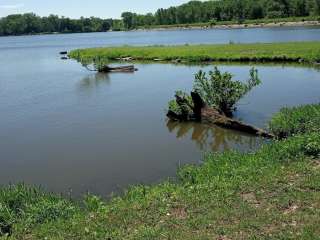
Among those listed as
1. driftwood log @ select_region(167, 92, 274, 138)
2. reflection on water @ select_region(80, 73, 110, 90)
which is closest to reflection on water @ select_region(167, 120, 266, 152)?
driftwood log @ select_region(167, 92, 274, 138)

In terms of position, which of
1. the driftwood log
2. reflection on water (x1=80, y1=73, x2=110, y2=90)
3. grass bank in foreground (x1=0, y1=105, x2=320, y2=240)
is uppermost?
grass bank in foreground (x1=0, y1=105, x2=320, y2=240)

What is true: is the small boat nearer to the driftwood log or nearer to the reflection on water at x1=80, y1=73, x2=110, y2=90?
the reflection on water at x1=80, y1=73, x2=110, y2=90

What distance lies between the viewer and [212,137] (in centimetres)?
2347

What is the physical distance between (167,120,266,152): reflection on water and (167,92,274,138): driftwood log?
27 cm

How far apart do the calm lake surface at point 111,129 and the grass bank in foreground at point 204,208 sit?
10.3ft

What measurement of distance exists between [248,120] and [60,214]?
15.6 metres

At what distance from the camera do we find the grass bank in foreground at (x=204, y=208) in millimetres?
10453

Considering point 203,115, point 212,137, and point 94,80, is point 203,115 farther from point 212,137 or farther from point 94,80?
point 94,80

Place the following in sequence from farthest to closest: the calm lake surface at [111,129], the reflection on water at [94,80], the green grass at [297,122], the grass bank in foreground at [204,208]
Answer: the reflection on water at [94,80]
the green grass at [297,122]
the calm lake surface at [111,129]
the grass bank in foreground at [204,208]

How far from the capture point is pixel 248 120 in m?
26.3

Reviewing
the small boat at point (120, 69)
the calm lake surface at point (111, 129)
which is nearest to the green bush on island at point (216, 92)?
the calm lake surface at point (111, 129)

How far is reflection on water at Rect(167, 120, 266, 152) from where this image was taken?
21.4 m

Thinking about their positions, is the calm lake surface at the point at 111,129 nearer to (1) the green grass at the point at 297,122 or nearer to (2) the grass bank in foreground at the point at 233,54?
(1) the green grass at the point at 297,122

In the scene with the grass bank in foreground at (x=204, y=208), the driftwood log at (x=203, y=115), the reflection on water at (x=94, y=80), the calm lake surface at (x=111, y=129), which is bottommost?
the reflection on water at (x=94, y=80)
